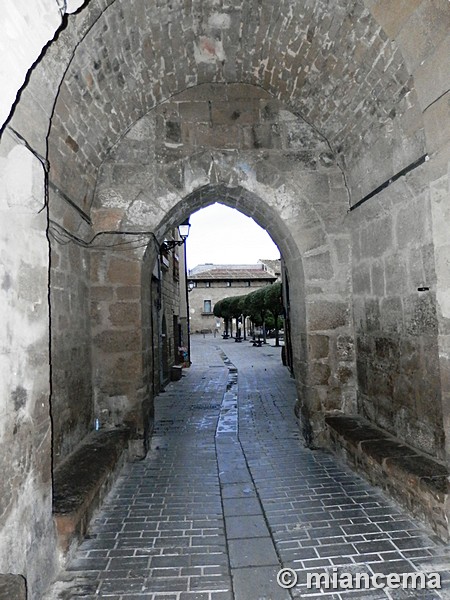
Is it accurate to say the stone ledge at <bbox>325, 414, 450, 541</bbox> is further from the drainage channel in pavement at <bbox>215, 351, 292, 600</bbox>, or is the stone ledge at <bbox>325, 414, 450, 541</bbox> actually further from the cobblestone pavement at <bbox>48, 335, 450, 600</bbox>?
the drainage channel in pavement at <bbox>215, 351, 292, 600</bbox>

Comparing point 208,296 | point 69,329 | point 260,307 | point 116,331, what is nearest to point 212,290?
point 208,296

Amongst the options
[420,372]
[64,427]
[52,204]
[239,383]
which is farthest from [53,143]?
[239,383]

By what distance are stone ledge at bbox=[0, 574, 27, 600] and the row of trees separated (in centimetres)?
1439

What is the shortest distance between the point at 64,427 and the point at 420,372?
2932mm

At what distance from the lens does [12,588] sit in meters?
1.75

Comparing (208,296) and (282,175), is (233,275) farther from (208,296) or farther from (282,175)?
(282,175)

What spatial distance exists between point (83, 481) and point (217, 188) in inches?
133

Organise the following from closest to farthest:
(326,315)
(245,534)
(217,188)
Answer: (245,534) < (326,315) < (217,188)

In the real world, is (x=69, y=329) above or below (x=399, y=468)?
above

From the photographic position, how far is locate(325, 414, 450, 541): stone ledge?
279 cm

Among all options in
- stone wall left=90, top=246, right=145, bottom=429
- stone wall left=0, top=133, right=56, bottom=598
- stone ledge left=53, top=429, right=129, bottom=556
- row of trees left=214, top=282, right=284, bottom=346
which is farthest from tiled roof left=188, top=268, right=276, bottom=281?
stone wall left=0, top=133, right=56, bottom=598

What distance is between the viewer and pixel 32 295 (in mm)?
2359

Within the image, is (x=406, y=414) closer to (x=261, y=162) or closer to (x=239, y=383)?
(x=261, y=162)

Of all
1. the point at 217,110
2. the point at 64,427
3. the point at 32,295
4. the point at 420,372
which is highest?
the point at 217,110
